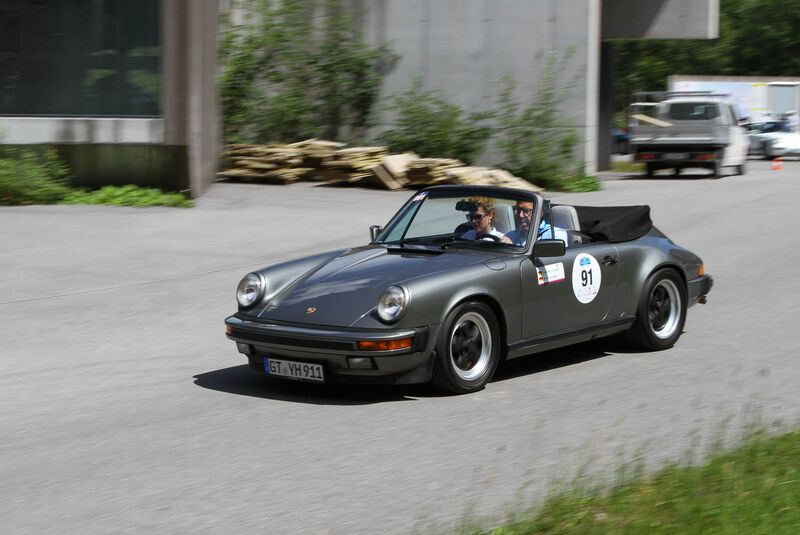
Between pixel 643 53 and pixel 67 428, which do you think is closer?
pixel 67 428

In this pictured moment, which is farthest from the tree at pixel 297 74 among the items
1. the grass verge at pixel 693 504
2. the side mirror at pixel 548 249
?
the grass verge at pixel 693 504

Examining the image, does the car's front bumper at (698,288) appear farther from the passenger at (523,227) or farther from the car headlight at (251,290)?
the car headlight at (251,290)

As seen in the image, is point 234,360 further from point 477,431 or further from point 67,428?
point 477,431

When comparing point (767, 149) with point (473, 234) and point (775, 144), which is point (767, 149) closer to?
point (775, 144)

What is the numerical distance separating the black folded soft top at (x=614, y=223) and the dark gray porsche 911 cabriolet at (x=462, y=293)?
0.01 meters

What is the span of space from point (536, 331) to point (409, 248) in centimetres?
107

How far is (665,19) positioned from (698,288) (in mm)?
22020

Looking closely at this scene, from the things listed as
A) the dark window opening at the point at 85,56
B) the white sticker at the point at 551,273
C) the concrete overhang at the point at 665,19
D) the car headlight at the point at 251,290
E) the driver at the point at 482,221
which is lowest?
the car headlight at the point at 251,290

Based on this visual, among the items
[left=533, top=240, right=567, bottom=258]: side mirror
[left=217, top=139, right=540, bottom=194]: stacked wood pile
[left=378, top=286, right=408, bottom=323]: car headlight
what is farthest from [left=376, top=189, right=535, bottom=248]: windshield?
[left=217, top=139, right=540, bottom=194]: stacked wood pile

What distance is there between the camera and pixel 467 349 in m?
6.77

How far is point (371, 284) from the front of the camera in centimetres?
669

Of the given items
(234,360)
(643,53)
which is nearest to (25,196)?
(234,360)

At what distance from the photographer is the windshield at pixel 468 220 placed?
738 centimetres

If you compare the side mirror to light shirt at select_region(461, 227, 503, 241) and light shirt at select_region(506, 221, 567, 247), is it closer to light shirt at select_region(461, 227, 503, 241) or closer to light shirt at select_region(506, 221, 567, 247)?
light shirt at select_region(506, 221, 567, 247)
